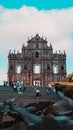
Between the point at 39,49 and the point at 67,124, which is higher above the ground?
the point at 39,49

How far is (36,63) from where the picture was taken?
206 ft

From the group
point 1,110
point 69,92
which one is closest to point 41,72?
point 69,92

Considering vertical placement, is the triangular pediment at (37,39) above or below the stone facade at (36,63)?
above

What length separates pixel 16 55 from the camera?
2447 inches

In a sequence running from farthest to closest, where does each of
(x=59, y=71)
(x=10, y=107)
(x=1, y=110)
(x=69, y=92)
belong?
(x=59, y=71)
(x=69, y=92)
(x=1, y=110)
(x=10, y=107)

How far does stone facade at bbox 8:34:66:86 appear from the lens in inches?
A: 2408

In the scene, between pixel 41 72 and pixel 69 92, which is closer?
pixel 69 92

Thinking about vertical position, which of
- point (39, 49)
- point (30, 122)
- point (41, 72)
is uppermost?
point (39, 49)

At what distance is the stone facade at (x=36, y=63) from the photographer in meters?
61.2

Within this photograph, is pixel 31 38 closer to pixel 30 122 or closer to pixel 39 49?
pixel 39 49

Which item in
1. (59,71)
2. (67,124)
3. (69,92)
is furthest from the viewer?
(59,71)

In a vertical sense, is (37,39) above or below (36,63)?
above

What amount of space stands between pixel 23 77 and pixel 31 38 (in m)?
7.36

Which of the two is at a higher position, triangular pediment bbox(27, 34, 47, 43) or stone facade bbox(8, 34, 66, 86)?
triangular pediment bbox(27, 34, 47, 43)
